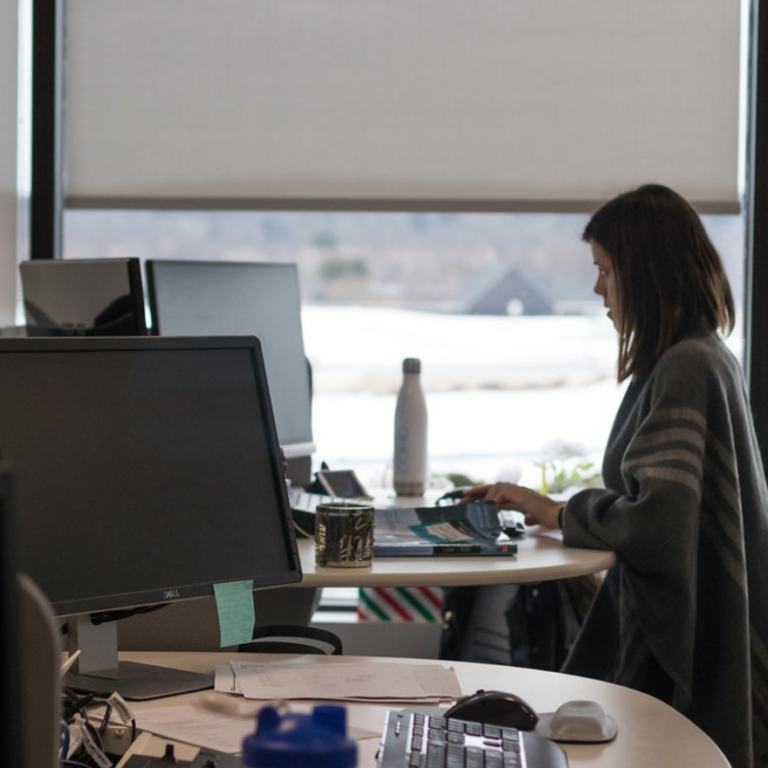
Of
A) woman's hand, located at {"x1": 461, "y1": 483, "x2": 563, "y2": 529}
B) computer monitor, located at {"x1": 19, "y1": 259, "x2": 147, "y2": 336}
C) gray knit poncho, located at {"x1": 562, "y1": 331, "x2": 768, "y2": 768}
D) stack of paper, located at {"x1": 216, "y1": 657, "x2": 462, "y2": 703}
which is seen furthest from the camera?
woman's hand, located at {"x1": 461, "y1": 483, "x2": 563, "y2": 529}

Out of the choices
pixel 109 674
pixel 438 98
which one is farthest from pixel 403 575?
pixel 438 98

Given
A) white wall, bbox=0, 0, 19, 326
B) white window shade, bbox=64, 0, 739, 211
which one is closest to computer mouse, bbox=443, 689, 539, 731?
white window shade, bbox=64, 0, 739, 211

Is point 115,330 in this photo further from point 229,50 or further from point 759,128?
point 759,128

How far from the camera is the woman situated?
1753mm

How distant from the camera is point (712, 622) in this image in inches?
71.0

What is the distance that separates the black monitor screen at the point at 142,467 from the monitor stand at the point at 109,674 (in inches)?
4.7

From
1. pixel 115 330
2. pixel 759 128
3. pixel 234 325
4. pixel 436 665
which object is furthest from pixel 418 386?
pixel 759 128

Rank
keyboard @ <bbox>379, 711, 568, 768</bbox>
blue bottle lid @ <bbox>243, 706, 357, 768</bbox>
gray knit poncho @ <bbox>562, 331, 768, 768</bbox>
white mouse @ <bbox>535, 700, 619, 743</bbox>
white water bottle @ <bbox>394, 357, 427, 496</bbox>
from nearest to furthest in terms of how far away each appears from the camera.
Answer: blue bottle lid @ <bbox>243, 706, 357, 768</bbox> → keyboard @ <bbox>379, 711, 568, 768</bbox> → white mouse @ <bbox>535, 700, 619, 743</bbox> → gray knit poncho @ <bbox>562, 331, 768, 768</bbox> → white water bottle @ <bbox>394, 357, 427, 496</bbox>

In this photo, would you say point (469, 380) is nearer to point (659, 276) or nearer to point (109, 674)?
point (659, 276)

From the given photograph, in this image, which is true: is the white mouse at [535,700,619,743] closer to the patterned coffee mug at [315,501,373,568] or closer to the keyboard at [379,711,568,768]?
the keyboard at [379,711,568,768]

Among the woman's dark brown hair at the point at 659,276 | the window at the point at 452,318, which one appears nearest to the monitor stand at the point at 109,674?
the woman's dark brown hair at the point at 659,276

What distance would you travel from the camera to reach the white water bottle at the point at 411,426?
2.33 metres

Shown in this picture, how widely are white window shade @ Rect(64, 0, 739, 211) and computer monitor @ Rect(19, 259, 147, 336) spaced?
1.01m

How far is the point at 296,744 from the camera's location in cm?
62
